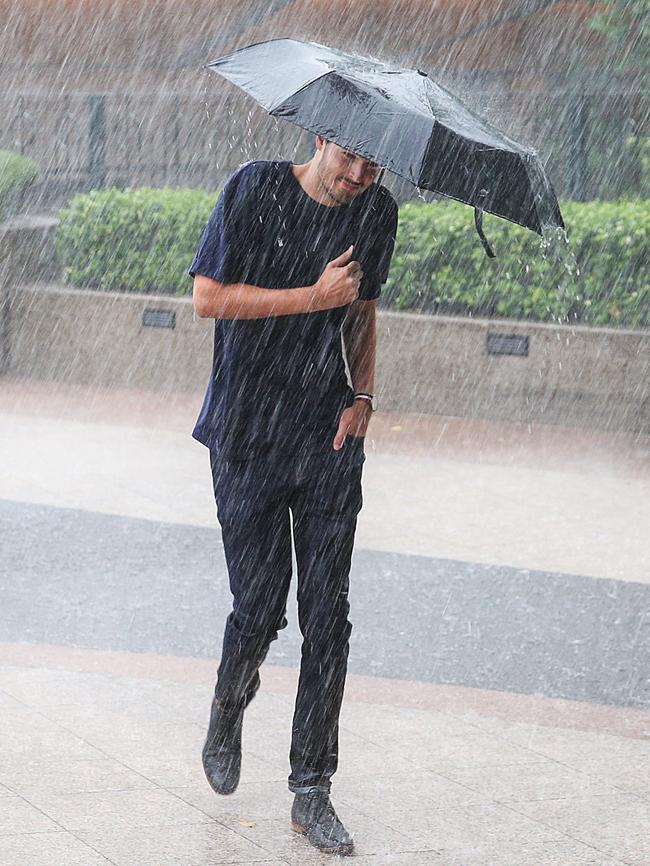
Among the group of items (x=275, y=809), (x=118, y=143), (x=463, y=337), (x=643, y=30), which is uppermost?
(x=643, y=30)

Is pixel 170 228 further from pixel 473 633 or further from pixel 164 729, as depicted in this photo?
pixel 164 729

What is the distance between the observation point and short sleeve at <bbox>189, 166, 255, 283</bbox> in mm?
4109

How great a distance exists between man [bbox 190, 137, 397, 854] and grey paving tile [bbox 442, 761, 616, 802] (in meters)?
0.63

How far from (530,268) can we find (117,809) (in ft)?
27.3

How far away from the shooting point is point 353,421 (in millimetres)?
4230

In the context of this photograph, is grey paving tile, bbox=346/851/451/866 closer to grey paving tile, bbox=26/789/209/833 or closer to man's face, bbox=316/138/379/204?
grey paving tile, bbox=26/789/209/833

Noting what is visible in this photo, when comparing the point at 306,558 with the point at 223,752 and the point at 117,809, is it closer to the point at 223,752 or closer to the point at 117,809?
the point at 223,752

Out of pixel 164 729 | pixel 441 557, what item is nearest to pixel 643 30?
pixel 441 557

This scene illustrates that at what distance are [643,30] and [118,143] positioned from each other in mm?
7436

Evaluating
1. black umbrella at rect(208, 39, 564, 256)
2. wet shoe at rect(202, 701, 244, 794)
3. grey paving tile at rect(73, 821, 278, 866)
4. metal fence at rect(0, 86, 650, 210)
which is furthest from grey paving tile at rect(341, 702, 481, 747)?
metal fence at rect(0, 86, 650, 210)

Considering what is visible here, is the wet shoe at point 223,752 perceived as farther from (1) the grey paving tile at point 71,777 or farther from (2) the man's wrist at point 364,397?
(2) the man's wrist at point 364,397

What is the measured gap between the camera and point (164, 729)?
505 cm

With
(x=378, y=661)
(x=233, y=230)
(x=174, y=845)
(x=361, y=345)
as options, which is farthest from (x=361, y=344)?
(x=378, y=661)

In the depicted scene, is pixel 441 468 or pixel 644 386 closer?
pixel 441 468
